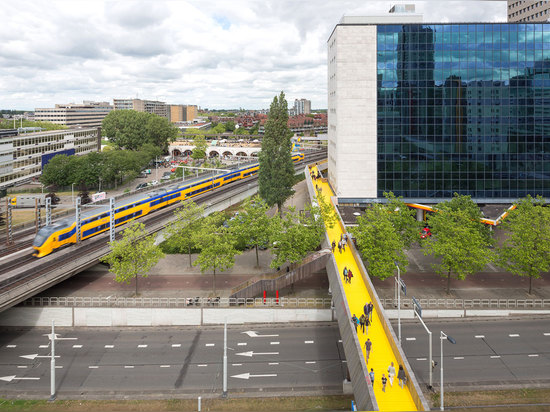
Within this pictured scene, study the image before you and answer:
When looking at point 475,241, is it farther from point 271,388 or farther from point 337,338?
point 271,388

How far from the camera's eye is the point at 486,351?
39.5 metres

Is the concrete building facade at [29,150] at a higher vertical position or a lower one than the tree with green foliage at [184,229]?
higher

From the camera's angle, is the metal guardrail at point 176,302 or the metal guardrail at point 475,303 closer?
the metal guardrail at point 176,302

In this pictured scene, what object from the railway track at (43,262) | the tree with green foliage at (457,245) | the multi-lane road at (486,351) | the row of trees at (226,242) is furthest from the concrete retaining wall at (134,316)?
the tree with green foliage at (457,245)

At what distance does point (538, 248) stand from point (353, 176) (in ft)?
98.2

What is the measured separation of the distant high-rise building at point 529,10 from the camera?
113m

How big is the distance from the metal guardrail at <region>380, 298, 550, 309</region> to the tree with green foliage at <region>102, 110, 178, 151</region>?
14118 cm

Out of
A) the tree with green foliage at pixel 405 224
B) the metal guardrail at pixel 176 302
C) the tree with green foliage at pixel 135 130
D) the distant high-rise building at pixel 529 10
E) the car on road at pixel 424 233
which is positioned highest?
the distant high-rise building at pixel 529 10

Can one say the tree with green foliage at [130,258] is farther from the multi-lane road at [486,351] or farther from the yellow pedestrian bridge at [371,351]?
the multi-lane road at [486,351]

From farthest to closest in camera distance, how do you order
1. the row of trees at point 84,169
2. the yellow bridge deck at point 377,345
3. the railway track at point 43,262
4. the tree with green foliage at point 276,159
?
the row of trees at point 84,169, the tree with green foliage at point 276,159, the railway track at point 43,262, the yellow bridge deck at point 377,345

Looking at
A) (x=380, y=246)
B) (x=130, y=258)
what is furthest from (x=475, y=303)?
(x=130, y=258)

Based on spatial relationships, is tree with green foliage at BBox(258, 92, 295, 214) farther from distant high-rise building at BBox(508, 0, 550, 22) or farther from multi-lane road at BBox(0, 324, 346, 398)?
distant high-rise building at BBox(508, 0, 550, 22)

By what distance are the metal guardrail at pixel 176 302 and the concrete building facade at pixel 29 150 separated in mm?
72623

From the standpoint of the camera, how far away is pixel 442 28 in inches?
2630
